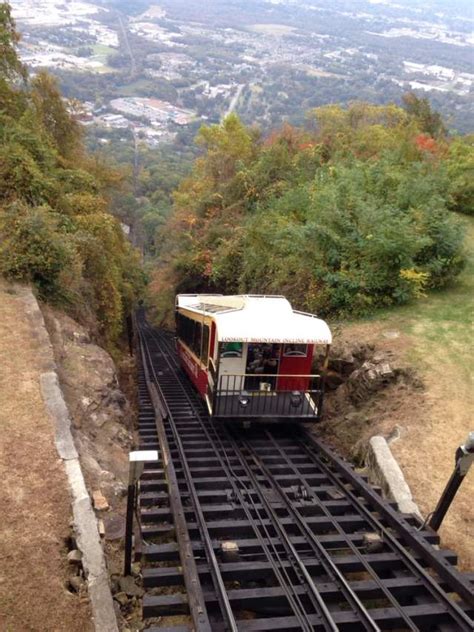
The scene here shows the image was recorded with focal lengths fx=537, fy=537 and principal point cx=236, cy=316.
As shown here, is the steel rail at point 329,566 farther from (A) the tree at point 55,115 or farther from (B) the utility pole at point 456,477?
(A) the tree at point 55,115

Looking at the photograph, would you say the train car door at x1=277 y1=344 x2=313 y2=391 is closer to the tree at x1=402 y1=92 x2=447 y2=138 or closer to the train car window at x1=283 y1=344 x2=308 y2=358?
the train car window at x1=283 y1=344 x2=308 y2=358

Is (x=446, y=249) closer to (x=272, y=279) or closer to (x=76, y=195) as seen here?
(x=272, y=279)

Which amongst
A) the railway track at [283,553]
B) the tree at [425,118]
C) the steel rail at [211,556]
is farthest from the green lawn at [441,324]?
the tree at [425,118]

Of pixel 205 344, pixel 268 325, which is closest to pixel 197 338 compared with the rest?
pixel 205 344

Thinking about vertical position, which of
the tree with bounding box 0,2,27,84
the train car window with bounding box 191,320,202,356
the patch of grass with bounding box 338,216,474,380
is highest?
the tree with bounding box 0,2,27,84

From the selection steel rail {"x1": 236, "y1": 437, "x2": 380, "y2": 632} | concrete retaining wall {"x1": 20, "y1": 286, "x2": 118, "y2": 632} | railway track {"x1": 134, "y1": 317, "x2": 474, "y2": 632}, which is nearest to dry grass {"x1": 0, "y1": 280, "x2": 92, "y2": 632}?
concrete retaining wall {"x1": 20, "y1": 286, "x2": 118, "y2": 632}

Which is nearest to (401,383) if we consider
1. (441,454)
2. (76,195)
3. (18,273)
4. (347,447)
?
(347,447)

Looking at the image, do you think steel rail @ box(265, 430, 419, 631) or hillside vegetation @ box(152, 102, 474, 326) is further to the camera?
hillside vegetation @ box(152, 102, 474, 326)

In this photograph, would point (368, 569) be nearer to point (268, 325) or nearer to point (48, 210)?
point (268, 325)
